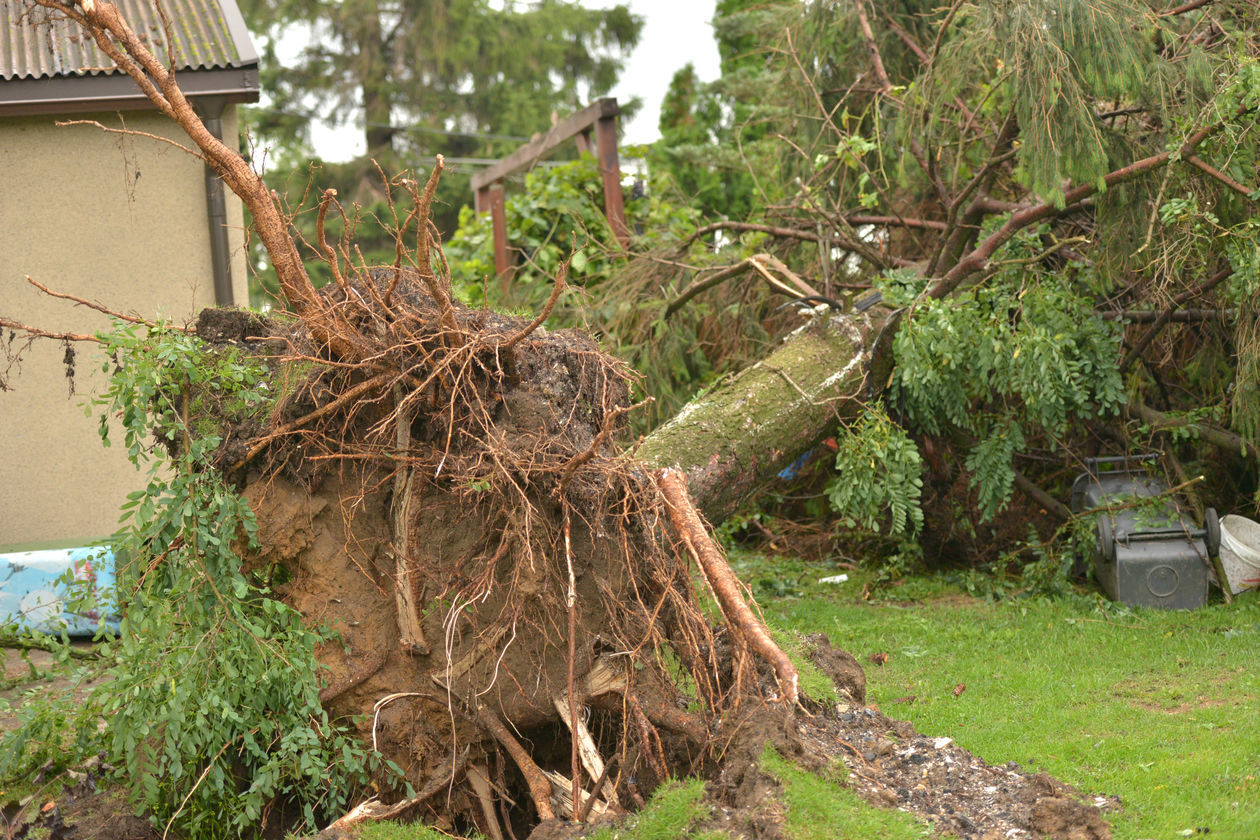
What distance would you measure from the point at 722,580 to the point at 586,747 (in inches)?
32.3

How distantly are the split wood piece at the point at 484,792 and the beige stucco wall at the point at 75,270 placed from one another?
13.3 ft

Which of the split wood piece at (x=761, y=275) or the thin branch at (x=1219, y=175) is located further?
the split wood piece at (x=761, y=275)

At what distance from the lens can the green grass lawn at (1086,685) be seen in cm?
383

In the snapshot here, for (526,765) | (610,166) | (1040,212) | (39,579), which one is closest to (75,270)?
(39,579)

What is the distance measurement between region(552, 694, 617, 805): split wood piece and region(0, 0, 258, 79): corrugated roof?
466 cm

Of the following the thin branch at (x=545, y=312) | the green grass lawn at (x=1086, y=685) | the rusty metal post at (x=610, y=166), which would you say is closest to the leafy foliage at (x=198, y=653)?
the thin branch at (x=545, y=312)

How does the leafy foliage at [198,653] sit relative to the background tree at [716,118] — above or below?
below

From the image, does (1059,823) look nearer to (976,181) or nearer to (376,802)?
(376,802)

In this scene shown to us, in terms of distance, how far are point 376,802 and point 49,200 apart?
17.1ft

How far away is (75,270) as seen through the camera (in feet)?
23.4

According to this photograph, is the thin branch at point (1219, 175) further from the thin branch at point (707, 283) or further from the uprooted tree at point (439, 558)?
the uprooted tree at point (439, 558)

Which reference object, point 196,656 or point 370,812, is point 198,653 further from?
point 370,812

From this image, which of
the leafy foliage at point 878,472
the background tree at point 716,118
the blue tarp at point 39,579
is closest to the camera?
the blue tarp at point 39,579

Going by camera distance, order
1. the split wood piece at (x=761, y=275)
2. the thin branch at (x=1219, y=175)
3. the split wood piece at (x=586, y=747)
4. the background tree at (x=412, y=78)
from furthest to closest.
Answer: the background tree at (x=412, y=78) → the split wood piece at (x=761, y=275) → the thin branch at (x=1219, y=175) → the split wood piece at (x=586, y=747)
